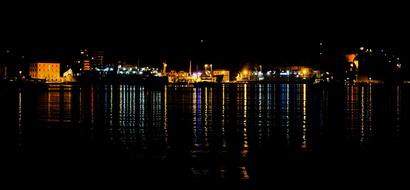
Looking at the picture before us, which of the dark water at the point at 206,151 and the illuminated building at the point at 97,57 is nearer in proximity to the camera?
the dark water at the point at 206,151

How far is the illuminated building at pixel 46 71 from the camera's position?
95.7m

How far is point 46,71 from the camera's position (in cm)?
9831

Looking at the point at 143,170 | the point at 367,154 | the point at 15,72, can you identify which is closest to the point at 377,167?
the point at 367,154

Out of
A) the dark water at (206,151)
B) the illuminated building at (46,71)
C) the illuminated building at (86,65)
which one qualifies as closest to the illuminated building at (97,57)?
the illuminated building at (86,65)

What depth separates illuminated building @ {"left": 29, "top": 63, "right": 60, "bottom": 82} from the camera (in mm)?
95669

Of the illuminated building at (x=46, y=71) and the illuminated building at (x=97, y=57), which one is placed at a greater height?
the illuminated building at (x=97, y=57)

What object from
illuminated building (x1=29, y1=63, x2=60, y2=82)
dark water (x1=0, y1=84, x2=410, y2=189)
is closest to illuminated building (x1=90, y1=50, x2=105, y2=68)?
illuminated building (x1=29, y1=63, x2=60, y2=82)

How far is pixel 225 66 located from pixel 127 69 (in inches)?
1363

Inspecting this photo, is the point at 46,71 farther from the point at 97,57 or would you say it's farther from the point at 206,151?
the point at 206,151

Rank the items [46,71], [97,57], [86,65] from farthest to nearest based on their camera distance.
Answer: [97,57]
[86,65]
[46,71]

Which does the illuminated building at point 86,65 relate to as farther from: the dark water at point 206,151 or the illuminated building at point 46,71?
the dark water at point 206,151

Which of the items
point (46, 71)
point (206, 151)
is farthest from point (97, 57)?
point (206, 151)

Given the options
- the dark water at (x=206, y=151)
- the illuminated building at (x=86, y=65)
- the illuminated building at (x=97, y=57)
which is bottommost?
the dark water at (x=206, y=151)

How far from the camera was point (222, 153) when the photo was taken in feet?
35.3
